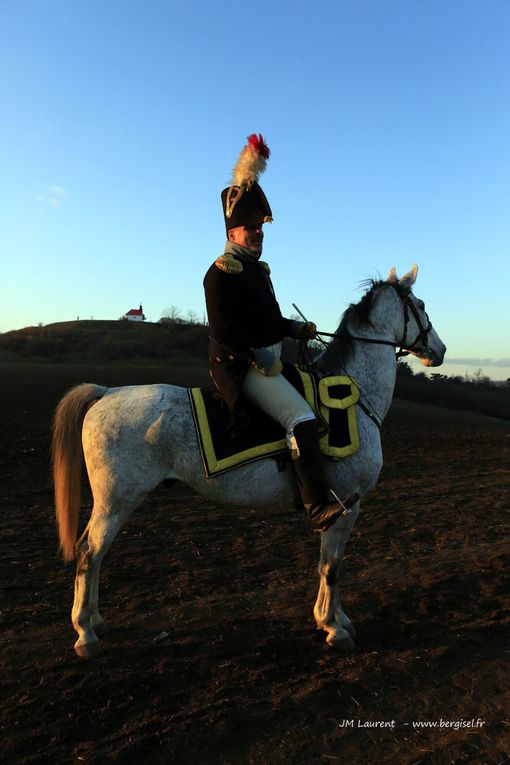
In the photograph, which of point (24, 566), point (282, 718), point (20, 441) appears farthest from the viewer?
point (20, 441)

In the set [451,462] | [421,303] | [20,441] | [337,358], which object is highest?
[421,303]

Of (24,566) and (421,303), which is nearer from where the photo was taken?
(421,303)

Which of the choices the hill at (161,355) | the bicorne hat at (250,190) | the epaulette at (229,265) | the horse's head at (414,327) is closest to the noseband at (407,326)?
the horse's head at (414,327)

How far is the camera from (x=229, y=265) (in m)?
4.26

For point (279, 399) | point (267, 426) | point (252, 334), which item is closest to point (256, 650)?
point (267, 426)

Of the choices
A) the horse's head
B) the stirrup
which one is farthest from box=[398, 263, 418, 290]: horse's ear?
the stirrup

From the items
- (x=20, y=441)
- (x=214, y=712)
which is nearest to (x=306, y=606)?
(x=214, y=712)

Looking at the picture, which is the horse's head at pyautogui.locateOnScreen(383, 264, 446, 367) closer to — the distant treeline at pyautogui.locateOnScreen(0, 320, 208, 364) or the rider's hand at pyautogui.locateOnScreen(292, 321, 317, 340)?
the rider's hand at pyautogui.locateOnScreen(292, 321, 317, 340)

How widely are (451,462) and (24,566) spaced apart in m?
12.5

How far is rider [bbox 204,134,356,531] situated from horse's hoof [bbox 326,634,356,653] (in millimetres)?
936

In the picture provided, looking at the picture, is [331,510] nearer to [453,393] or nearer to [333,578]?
[333,578]

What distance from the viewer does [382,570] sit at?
21.0ft

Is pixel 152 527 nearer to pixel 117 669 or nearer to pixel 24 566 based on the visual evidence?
pixel 24 566

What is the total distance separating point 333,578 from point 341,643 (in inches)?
20.8
